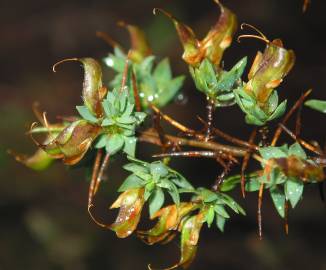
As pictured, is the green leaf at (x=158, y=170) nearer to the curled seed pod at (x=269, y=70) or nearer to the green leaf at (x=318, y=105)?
the curled seed pod at (x=269, y=70)

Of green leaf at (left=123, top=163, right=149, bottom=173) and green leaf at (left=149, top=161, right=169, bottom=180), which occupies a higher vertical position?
green leaf at (left=149, top=161, right=169, bottom=180)

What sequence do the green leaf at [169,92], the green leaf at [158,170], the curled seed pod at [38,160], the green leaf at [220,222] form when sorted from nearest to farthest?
the green leaf at [158,170]
the green leaf at [220,222]
the curled seed pod at [38,160]
the green leaf at [169,92]

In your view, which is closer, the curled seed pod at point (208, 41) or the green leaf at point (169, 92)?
the curled seed pod at point (208, 41)

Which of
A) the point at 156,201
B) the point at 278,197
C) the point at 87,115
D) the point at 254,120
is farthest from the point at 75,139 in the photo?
the point at 278,197

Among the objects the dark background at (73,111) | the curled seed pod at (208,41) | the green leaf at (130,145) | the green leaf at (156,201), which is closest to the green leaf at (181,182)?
the green leaf at (156,201)

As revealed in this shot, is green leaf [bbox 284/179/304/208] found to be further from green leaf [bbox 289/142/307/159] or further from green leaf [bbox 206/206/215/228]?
green leaf [bbox 206/206/215/228]

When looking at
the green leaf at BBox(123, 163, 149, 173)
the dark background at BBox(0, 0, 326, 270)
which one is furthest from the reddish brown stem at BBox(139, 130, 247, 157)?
the dark background at BBox(0, 0, 326, 270)
